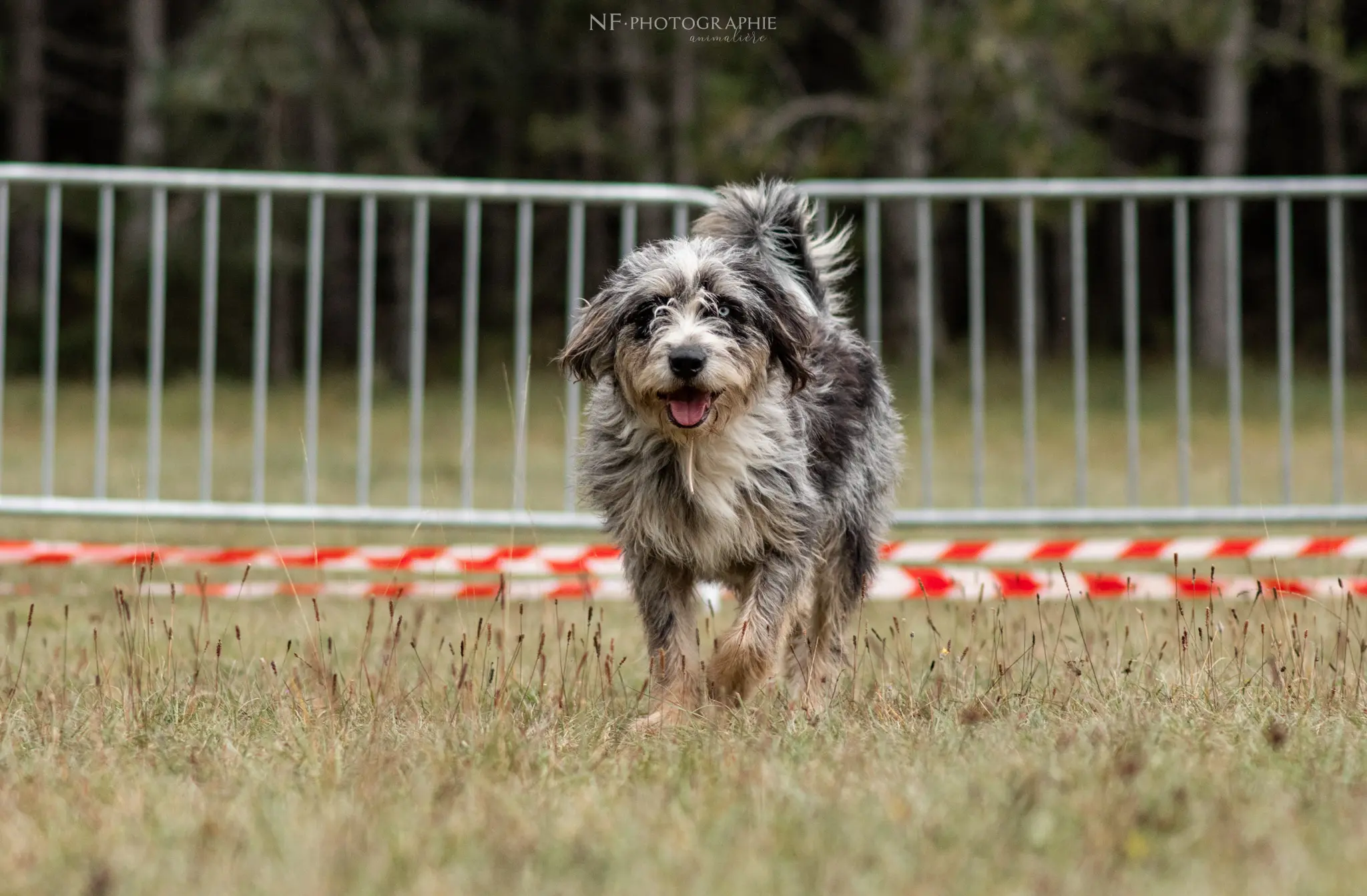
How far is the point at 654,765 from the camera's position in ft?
12.0

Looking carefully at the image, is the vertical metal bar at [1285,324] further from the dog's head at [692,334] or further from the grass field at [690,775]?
the dog's head at [692,334]

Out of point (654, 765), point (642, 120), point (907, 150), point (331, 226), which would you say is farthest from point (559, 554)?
point (331, 226)

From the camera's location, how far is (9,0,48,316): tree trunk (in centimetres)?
2564

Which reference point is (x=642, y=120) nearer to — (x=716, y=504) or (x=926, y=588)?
(x=926, y=588)

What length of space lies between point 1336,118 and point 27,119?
2129 cm

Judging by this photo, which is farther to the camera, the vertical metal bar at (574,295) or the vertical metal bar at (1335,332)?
the vertical metal bar at (1335,332)

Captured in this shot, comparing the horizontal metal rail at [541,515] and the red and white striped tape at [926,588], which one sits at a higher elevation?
the horizontal metal rail at [541,515]

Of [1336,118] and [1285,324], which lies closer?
[1285,324]

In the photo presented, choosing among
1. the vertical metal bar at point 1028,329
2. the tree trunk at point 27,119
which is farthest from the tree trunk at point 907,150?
the tree trunk at point 27,119

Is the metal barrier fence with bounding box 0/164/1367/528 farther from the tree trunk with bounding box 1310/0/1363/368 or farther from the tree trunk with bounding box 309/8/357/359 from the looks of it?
the tree trunk with bounding box 309/8/357/359

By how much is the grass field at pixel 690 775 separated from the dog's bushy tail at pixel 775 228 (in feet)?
3.95

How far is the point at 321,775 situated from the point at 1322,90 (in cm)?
2767

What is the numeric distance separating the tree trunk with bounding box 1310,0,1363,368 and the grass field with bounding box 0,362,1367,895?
53.0 ft

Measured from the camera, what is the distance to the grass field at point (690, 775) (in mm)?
2750
